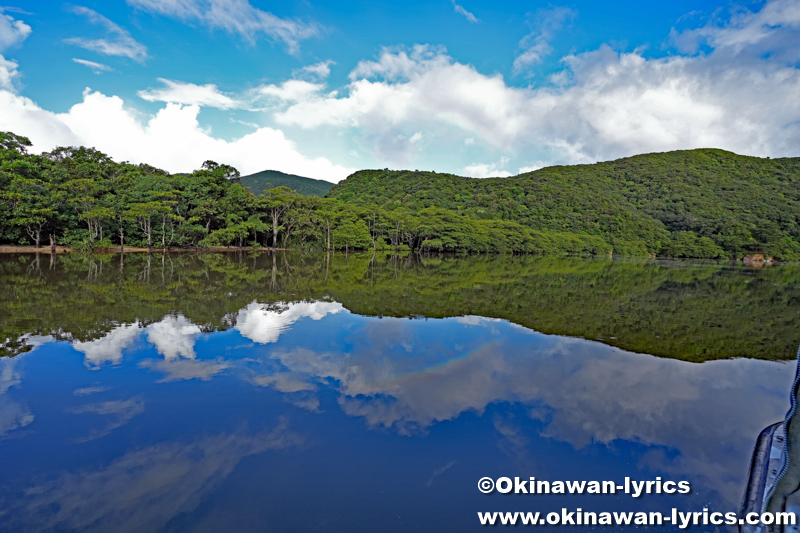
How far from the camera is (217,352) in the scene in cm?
570

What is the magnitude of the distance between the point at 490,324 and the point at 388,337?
264cm

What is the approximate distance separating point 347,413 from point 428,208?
52.1m

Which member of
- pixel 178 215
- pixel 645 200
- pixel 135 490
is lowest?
pixel 135 490

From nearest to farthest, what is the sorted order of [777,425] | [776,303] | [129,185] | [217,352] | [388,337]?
[777,425] → [217,352] → [388,337] → [776,303] → [129,185]

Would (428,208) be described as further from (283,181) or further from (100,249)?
(283,181)

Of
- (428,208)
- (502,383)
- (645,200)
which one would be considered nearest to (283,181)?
(428,208)

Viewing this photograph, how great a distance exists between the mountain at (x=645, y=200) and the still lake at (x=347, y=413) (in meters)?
47.0

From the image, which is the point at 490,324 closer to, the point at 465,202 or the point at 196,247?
the point at 196,247

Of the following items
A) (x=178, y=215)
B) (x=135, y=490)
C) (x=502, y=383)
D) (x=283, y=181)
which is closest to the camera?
(x=135, y=490)

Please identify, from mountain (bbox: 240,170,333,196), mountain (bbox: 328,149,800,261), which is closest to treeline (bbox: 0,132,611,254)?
mountain (bbox: 328,149,800,261)

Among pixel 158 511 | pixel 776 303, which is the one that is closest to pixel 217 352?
pixel 158 511

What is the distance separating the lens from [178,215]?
1255 inches

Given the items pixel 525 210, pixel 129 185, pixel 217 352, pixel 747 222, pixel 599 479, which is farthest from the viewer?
pixel 525 210

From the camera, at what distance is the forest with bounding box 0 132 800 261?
89.8 feet
